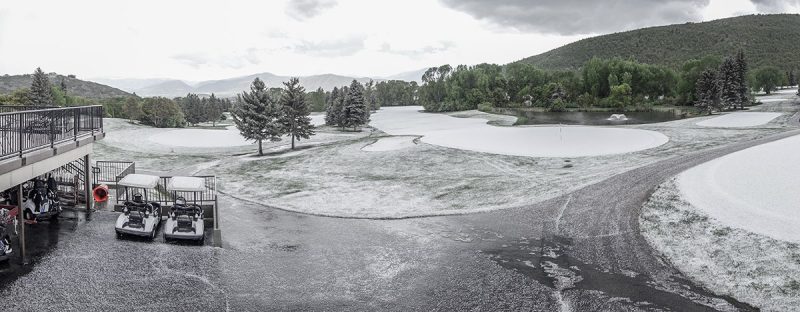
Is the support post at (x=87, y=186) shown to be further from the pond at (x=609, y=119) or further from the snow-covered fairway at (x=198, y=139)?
the pond at (x=609, y=119)

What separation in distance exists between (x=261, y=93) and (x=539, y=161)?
2946 centimetres

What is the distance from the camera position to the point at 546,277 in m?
13.8

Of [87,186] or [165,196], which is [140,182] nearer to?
[87,186]

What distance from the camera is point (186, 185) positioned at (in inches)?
701

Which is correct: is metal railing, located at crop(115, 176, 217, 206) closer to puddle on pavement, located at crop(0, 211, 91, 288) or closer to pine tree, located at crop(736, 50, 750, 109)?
puddle on pavement, located at crop(0, 211, 91, 288)

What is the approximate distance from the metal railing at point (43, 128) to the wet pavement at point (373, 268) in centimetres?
318

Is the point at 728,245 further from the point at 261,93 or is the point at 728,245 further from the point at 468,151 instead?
the point at 261,93

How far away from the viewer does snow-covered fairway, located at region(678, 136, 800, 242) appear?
52.5 feet

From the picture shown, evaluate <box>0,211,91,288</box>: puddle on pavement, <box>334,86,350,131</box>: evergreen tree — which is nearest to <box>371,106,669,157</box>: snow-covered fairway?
<box>0,211,91,288</box>: puddle on pavement

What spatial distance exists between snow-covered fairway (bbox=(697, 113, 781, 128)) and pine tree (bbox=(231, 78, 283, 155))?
153ft

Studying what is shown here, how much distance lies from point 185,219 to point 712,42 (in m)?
184

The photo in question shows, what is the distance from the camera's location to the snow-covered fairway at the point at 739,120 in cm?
5147

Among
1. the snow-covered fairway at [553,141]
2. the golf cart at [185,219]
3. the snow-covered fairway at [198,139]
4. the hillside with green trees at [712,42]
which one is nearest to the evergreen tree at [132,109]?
the snow-covered fairway at [198,139]

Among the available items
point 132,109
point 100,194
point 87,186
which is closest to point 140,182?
point 87,186
